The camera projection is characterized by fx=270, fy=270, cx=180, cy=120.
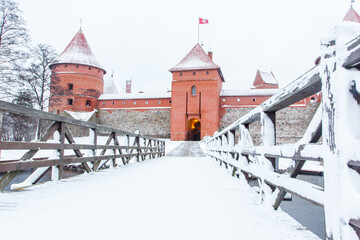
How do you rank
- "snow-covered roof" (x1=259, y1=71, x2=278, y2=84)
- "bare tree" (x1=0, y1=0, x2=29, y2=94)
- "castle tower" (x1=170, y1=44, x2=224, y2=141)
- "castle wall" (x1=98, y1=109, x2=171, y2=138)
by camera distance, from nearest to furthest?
"bare tree" (x1=0, y1=0, x2=29, y2=94)
"castle tower" (x1=170, y1=44, x2=224, y2=141)
"castle wall" (x1=98, y1=109, x2=171, y2=138)
"snow-covered roof" (x1=259, y1=71, x2=278, y2=84)

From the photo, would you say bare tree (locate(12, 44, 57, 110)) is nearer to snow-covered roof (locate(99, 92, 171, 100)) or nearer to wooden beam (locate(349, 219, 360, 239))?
snow-covered roof (locate(99, 92, 171, 100))

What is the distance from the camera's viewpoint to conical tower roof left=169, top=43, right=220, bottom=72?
29922 mm

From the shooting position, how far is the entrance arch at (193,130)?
3027 centimetres

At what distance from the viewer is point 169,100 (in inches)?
1257

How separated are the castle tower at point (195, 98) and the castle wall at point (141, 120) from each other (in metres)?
2.23

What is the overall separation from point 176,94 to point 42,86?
14535 millimetres

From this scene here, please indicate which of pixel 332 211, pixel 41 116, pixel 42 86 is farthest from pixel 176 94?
pixel 332 211

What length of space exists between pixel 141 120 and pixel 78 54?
11.3m

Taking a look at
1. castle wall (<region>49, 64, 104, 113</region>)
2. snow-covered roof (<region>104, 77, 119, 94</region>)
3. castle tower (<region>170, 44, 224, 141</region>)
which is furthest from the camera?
snow-covered roof (<region>104, 77, 119, 94</region>)

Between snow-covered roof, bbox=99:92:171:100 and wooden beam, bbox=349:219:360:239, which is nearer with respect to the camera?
wooden beam, bbox=349:219:360:239

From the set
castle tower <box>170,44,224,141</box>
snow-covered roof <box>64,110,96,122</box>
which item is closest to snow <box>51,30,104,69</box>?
snow-covered roof <box>64,110,96,122</box>

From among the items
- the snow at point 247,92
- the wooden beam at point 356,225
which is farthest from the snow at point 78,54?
the wooden beam at point 356,225

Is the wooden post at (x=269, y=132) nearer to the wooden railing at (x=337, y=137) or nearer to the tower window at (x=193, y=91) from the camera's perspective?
the wooden railing at (x=337, y=137)

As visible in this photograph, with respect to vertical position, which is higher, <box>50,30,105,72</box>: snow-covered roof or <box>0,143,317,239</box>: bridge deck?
<box>50,30,105,72</box>: snow-covered roof
